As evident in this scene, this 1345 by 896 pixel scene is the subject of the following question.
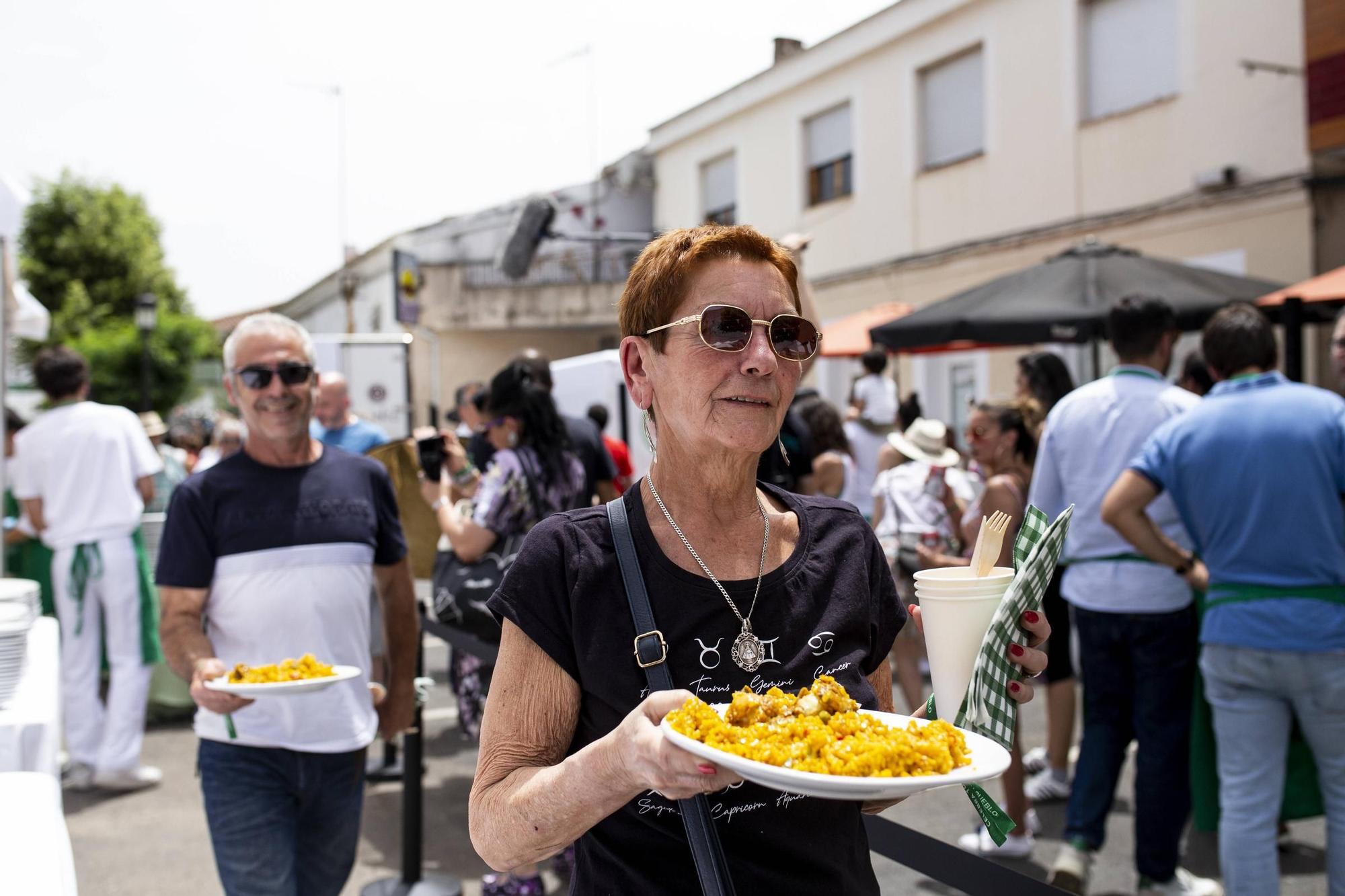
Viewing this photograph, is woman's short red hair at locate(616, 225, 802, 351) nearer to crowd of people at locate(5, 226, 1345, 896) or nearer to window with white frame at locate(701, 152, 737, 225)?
crowd of people at locate(5, 226, 1345, 896)

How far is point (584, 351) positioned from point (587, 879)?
3099cm

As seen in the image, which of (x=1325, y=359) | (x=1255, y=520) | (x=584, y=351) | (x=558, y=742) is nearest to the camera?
(x=558, y=742)

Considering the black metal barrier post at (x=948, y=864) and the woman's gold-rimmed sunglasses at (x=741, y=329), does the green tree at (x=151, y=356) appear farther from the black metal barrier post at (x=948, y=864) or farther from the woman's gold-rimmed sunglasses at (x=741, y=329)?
the woman's gold-rimmed sunglasses at (x=741, y=329)

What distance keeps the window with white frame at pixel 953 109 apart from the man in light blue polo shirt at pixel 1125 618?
42.5 feet

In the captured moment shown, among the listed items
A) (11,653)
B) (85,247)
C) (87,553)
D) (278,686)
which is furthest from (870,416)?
(85,247)

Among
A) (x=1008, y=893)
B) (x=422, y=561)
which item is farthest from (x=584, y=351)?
(x=1008, y=893)

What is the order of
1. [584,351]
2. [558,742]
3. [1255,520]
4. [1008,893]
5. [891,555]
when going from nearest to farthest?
1. [558,742]
2. [1008,893]
3. [1255,520]
4. [891,555]
5. [584,351]

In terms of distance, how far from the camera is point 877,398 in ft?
33.9

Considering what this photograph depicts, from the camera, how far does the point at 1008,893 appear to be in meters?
2.12

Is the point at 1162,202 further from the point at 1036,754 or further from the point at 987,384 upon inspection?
the point at 1036,754

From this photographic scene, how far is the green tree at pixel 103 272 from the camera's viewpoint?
129 feet

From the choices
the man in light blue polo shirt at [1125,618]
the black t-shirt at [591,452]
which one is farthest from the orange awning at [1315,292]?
the black t-shirt at [591,452]

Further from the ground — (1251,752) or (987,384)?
(987,384)

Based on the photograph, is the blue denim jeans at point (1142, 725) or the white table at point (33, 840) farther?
the blue denim jeans at point (1142, 725)
